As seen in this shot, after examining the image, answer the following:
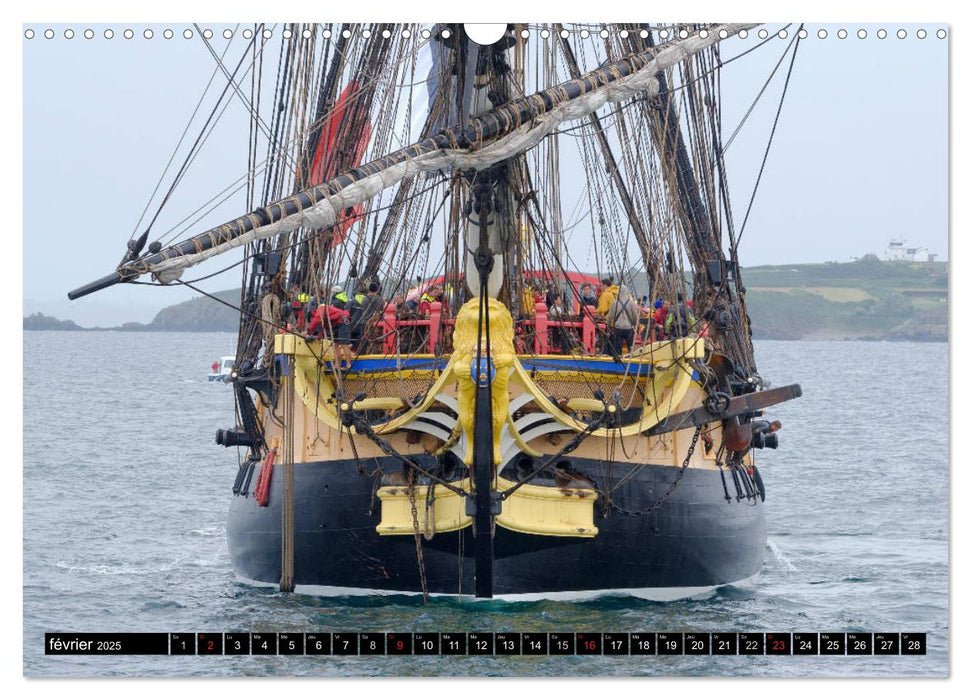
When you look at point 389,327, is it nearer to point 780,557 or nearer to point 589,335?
point 589,335

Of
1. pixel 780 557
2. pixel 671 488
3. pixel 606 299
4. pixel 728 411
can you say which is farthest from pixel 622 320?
pixel 780 557

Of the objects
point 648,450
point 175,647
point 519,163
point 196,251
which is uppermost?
point 519,163

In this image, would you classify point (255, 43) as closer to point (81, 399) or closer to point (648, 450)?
point (648, 450)

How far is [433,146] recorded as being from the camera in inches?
1138

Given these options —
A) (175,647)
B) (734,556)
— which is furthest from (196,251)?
(734,556)

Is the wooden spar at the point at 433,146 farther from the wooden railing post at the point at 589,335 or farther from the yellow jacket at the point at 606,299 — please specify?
the wooden railing post at the point at 589,335

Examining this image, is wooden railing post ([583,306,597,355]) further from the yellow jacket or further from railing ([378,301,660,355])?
the yellow jacket

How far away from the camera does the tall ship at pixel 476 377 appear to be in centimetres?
3067

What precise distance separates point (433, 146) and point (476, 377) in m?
3.74

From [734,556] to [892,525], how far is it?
12.6m

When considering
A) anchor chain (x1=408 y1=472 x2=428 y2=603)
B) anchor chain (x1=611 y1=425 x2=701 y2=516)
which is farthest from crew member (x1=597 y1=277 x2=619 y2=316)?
anchor chain (x1=408 y1=472 x2=428 y2=603)

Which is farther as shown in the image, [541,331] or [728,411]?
[541,331]

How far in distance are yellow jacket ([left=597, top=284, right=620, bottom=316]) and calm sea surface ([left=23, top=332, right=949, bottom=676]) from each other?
17.8 ft

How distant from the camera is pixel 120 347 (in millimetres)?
170000
